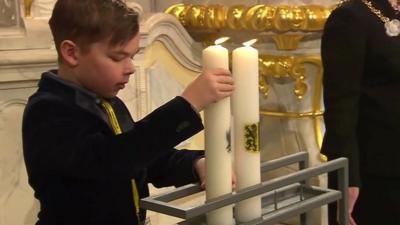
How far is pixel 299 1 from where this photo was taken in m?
1.78

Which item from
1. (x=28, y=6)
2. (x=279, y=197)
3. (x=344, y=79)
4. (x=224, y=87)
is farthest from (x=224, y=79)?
(x=28, y=6)

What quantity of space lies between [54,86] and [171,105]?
23cm

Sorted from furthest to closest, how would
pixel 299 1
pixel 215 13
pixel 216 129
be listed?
pixel 215 13, pixel 299 1, pixel 216 129

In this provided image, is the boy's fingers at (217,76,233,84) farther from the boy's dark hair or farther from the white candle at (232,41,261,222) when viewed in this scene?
the boy's dark hair

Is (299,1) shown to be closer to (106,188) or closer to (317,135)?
(317,135)

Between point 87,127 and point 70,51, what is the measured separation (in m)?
0.12

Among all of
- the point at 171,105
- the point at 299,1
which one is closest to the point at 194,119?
the point at 171,105

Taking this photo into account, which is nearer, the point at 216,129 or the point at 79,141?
the point at 216,129

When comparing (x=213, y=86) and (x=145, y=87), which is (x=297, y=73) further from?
(x=213, y=86)

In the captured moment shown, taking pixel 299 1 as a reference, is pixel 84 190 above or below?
below

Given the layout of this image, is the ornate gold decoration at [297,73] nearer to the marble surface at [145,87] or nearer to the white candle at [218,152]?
the marble surface at [145,87]

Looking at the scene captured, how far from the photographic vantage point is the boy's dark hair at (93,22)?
96 centimetres

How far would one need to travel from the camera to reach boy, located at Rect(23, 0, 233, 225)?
0.89 meters

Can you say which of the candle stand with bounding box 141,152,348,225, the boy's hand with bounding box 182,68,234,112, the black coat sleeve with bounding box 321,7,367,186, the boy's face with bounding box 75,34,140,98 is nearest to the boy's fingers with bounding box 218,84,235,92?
the boy's hand with bounding box 182,68,234,112
